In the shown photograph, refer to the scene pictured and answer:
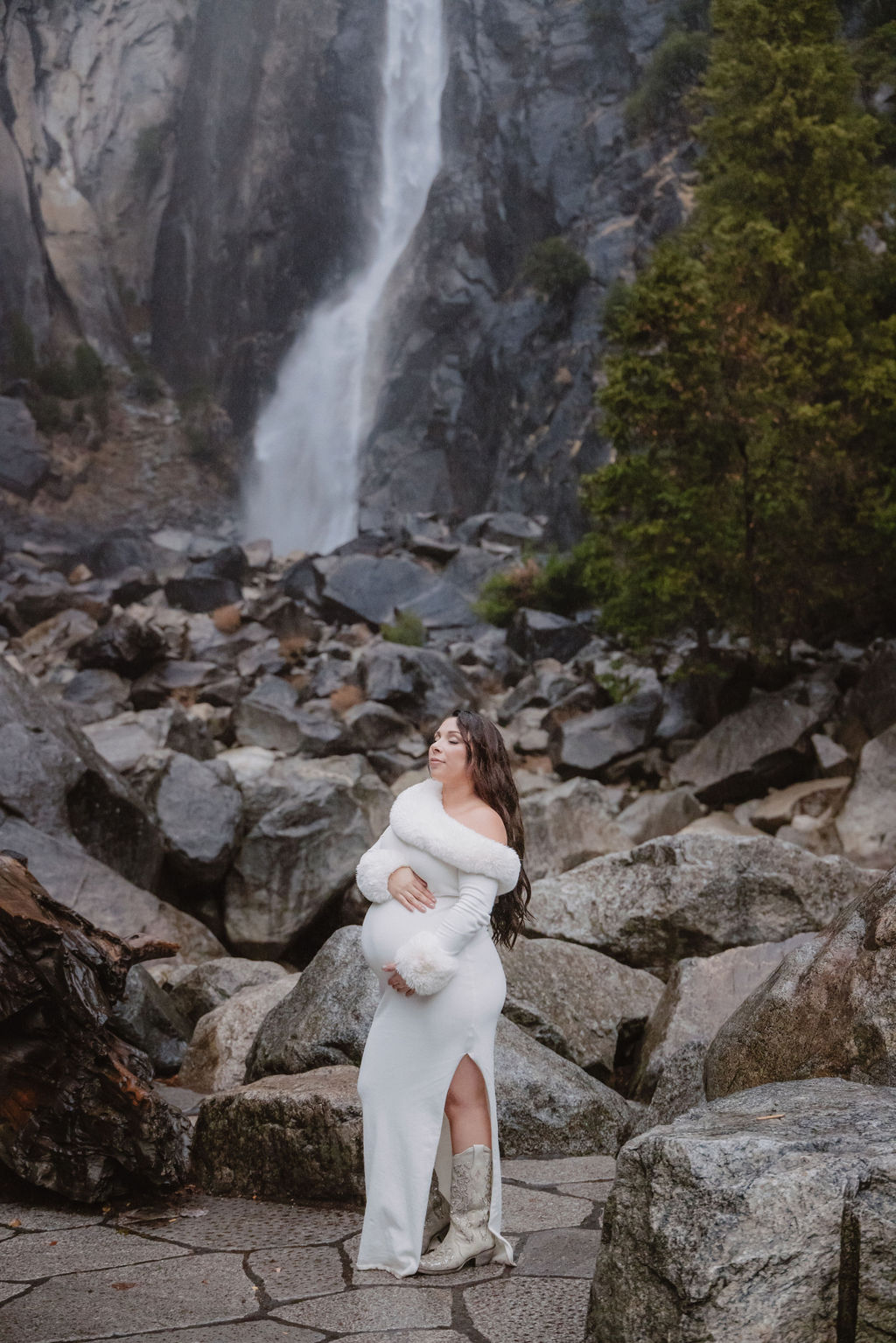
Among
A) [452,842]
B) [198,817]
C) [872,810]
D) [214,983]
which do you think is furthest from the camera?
→ [872,810]

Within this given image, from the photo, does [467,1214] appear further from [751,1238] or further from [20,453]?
[20,453]

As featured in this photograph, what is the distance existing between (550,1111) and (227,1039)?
2241 millimetres

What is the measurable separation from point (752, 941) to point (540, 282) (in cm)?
3131

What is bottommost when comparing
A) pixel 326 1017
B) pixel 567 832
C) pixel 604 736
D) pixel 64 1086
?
pixel 604 736

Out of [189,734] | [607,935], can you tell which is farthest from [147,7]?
[607,935]

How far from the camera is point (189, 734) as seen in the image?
1543 cm

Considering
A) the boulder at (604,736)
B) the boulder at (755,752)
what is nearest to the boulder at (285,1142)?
the boulder at (755,752)

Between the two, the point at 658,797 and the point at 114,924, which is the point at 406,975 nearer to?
the point at 114,924

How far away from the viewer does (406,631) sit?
82.2 feet

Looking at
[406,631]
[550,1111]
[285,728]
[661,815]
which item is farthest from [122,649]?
[550,1111]

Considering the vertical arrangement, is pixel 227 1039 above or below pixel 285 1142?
below

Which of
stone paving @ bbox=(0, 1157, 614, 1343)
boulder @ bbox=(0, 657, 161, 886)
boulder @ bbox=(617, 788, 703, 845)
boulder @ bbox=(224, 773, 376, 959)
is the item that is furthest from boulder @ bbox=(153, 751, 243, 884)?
stone paving @ bbox=(0, 1157, 614, 1343)

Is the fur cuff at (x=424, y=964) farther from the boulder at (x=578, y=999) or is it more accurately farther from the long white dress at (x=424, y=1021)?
the boulder at (x=578, y=999)

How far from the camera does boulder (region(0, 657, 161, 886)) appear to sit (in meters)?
9.52
